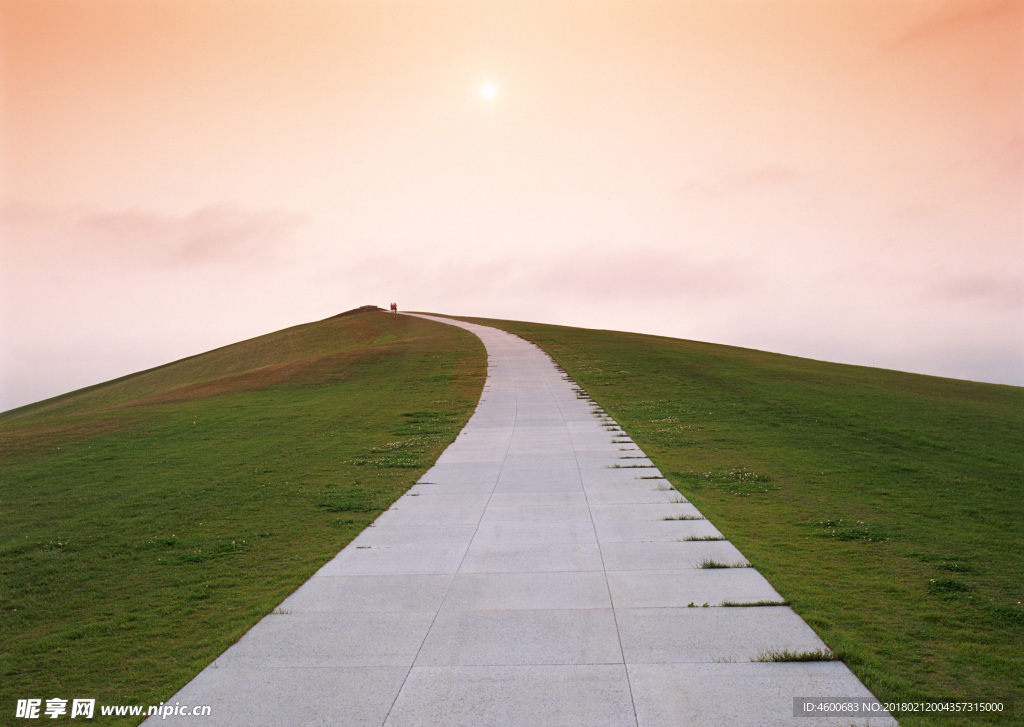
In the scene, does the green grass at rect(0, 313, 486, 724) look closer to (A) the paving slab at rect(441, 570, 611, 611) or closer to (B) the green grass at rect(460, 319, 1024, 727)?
(A) the paving slab at rect(441, 570, 611, 611)

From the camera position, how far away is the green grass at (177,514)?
7.51 m

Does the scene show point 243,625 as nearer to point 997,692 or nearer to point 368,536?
point 368,536

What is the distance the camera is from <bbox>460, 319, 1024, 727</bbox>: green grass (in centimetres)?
693

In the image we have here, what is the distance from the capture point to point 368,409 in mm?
27234

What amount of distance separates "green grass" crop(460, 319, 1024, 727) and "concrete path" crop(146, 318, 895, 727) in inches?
30.0

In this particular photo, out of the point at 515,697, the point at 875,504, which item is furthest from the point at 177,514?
the point at 875,504

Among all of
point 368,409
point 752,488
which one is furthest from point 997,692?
point 368,409

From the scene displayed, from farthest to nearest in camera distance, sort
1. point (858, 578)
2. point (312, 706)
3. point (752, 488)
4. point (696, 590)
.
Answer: point (752, 488)
point (858, 578)
point (696, 590)
point (312, 706)

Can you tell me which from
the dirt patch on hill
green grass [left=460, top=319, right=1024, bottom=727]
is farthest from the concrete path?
the dirt patch on hill

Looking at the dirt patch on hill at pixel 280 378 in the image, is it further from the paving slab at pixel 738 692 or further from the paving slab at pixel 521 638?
the paving slab at pixel 738 692

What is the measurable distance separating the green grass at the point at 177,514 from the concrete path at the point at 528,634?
2.98 feet

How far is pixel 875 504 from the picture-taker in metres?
13.2

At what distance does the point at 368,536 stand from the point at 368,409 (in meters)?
16.3

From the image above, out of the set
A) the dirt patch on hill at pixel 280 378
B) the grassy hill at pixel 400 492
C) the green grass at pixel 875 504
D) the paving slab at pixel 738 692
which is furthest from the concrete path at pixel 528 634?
the dirt patch on hill at pixel 280 378
